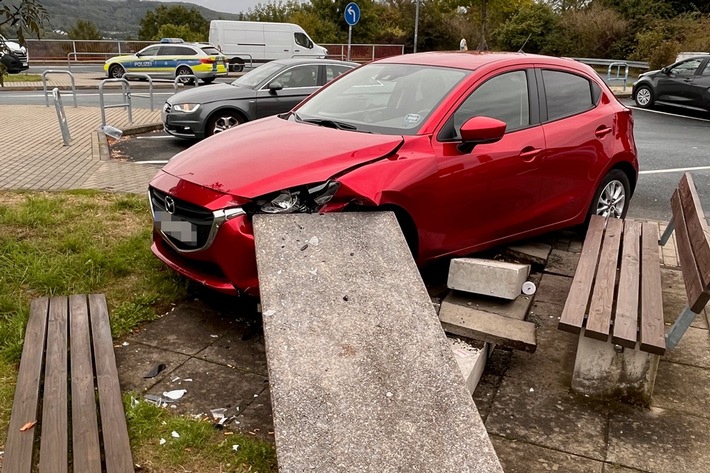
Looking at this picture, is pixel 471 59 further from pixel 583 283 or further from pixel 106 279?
pixel 106 279

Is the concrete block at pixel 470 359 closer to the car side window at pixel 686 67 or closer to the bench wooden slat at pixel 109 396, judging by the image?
the bench wooden slat at pixel 109 396

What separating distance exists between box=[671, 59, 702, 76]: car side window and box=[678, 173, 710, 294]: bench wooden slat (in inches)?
515

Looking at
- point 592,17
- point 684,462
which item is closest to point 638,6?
point 592,17

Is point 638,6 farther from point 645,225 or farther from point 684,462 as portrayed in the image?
point 684,462

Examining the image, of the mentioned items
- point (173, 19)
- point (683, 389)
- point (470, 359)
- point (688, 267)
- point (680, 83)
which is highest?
point (173, 19)

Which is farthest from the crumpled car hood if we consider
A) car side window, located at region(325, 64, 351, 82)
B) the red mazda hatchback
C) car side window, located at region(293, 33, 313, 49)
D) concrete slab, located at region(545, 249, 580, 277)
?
car side window, located at region(293, 33, 313, 49)

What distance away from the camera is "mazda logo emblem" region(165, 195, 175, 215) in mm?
3994

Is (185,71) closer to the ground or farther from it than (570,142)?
closer to the ground

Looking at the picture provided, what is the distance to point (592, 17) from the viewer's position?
33.0 metres

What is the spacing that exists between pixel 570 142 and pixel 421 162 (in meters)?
1.64

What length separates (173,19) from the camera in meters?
A: 57.4

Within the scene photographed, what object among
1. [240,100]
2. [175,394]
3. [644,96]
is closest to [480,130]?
[175,394]

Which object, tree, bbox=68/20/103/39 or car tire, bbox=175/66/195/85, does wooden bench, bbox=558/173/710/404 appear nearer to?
car tire, bbox=175/66/195/85

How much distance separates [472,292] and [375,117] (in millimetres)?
1443
